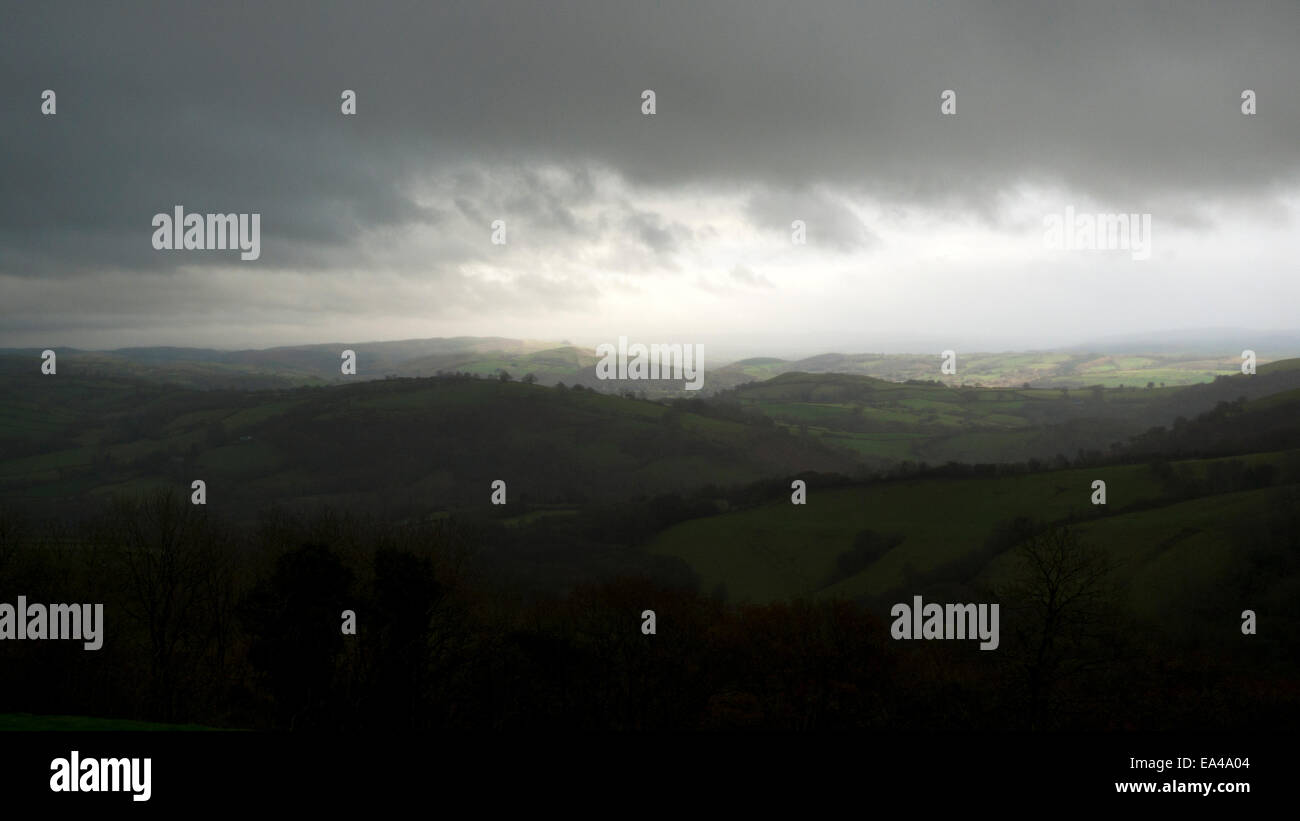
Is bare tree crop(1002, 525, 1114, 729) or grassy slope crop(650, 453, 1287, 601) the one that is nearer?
bare tree crop(1002, 525, 1114, 729)

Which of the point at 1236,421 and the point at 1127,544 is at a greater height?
the point at 1236,421

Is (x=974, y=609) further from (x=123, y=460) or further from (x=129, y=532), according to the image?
(x=123, y=460)

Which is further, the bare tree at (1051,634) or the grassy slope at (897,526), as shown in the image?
the grassy slope at (897,526)

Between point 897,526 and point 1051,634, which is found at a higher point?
point 1051,634

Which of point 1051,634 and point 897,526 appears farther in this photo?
point 897,526

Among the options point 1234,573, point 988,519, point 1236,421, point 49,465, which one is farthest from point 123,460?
point 1236,421
